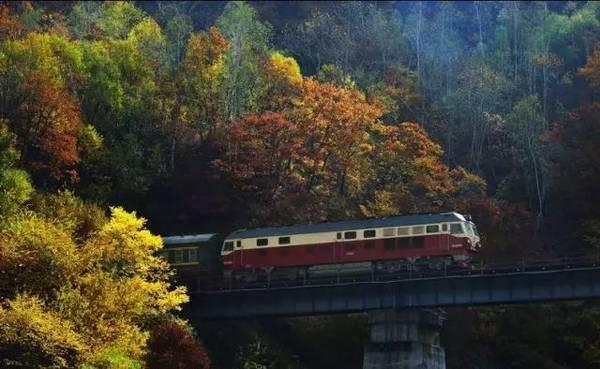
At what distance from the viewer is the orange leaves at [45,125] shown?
63.0 m

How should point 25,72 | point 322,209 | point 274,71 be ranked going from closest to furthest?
point 25,72 → point 322,209 → point 274,71

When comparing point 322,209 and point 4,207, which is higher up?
point 322,209

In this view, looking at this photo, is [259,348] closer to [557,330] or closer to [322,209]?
[322,209]

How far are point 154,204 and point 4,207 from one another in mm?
20182

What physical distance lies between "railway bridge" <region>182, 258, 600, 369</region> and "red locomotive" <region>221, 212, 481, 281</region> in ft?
5.77

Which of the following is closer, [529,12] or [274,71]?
[274,71]

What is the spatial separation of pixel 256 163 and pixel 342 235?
49.2 ft

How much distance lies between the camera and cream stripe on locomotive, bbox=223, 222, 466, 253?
57062 millimetres

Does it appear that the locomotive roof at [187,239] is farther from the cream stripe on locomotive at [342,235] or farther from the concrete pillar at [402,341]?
the concrete pillar at [402,341]

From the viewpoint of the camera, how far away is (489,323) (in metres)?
65.8

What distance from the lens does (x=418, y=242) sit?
57562 millimetres

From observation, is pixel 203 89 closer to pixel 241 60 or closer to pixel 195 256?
pixel 241 60

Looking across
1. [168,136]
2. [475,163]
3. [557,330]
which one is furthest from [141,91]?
[557,330]

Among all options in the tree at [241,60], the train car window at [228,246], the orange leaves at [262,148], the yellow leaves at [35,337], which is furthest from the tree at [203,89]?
the yellow leaves at [35,337]
